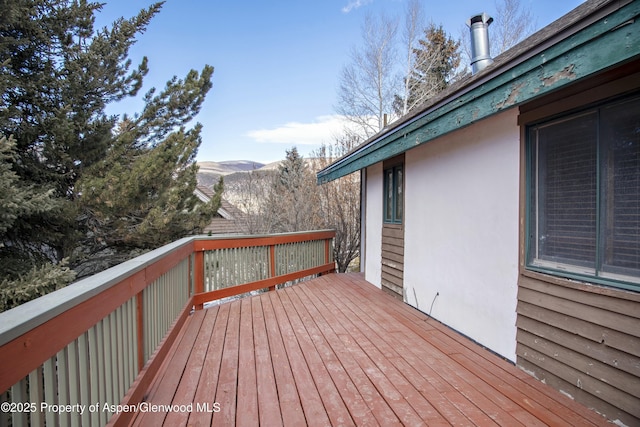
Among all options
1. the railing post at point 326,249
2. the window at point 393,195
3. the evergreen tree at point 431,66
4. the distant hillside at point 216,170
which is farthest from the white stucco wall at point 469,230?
the evergreen tree at point 431,66

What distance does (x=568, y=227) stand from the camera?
2.24 m

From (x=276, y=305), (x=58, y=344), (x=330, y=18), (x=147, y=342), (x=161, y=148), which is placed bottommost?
(x=276, y=305)

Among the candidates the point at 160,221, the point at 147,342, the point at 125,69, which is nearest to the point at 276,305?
the point at 147,342

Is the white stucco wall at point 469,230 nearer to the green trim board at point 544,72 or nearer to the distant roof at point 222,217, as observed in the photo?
the green trim board at point 544,72

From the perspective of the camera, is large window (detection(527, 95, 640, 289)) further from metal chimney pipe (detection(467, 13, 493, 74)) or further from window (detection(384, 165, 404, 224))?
metal chimney pipe (detection(467, 13, 493, 74))

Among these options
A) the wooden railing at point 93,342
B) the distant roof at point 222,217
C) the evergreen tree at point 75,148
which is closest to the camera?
the wooden railing at point 93,342

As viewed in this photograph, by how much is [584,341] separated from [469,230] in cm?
128

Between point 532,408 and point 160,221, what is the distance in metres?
5.91

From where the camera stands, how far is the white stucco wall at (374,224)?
552cm

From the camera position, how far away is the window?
484cm

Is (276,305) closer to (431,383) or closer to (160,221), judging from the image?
(431,383)

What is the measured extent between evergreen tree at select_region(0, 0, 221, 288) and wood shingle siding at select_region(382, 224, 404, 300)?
12.9ft

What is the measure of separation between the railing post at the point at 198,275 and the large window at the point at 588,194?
141 inches

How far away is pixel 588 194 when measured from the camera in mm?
2107
